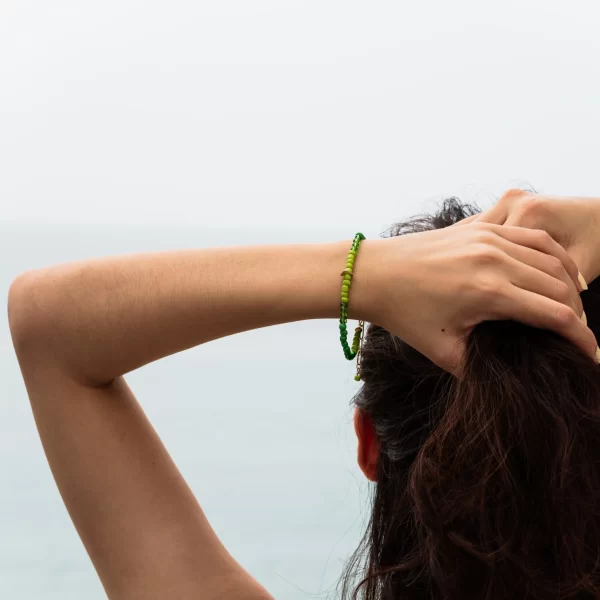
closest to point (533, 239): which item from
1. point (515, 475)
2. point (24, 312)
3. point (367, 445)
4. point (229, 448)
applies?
point (515, 475)

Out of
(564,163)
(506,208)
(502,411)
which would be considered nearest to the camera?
(502,411)

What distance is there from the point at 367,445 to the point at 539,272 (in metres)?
0.35

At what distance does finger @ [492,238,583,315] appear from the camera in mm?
824

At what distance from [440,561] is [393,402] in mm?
235

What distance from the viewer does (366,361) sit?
105cm

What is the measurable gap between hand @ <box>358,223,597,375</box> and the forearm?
0.12 ft

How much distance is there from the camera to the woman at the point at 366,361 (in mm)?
801

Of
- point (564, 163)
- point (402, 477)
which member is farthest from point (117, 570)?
point (564, 163)

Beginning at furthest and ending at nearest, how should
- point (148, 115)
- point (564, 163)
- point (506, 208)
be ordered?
point (564, 163) → point (148, 115) → point (506, 208)

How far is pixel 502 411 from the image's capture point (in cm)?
78

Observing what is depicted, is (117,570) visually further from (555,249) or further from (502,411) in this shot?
(555,249)

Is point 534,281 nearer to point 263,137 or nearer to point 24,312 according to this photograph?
point 24,312

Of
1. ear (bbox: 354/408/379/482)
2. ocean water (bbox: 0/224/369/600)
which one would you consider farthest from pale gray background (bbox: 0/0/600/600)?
ear (bbox: 354/408/379/482)

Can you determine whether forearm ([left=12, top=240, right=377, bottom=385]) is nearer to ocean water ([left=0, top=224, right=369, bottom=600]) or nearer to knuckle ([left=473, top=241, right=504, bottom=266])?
knuckle ([left=473, top=241, right=504, bottom=266])
